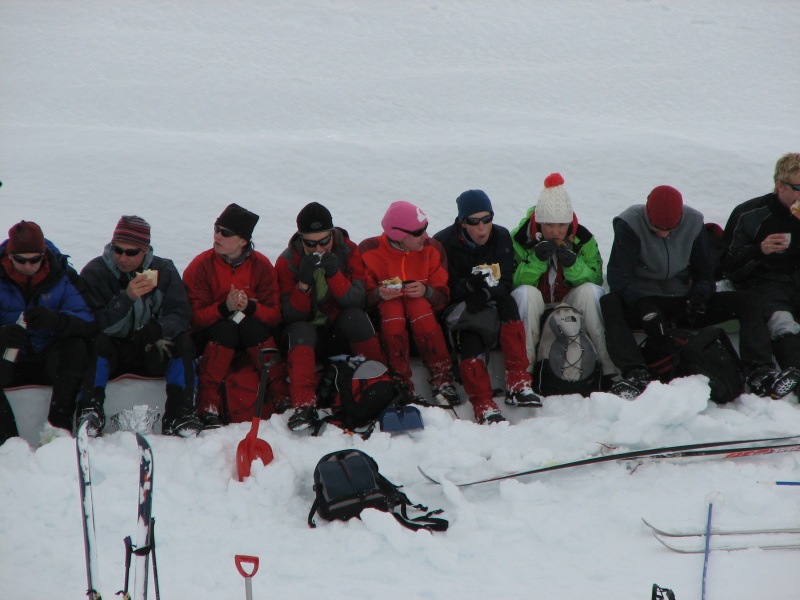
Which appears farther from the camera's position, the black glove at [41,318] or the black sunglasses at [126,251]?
the black sunglasses at [126,251]

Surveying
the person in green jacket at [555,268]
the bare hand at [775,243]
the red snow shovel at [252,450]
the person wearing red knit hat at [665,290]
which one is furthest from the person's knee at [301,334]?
the bare hand at [775,243]

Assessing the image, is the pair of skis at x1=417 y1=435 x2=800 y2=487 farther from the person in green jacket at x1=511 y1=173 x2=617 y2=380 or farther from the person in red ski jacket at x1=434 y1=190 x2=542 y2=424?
the person in green jacket at x1=511 y1=173 x2=617 y2=380

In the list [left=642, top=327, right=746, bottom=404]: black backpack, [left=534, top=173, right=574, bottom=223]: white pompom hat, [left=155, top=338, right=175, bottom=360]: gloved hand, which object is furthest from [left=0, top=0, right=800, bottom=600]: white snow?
[left=534, top=173, right=574, bottom=223]: white pompom hat

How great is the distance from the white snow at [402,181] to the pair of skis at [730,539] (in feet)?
0.16

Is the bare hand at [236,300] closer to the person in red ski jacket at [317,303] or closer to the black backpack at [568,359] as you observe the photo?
the person in red ski jacket at [317,303]

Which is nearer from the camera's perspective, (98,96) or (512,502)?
(512,502)

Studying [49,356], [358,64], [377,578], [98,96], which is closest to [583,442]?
[377,578]

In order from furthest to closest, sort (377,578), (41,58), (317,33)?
1. (317,33)
2. (41,58)
3. (377,578)

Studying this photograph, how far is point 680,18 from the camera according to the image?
1738cm

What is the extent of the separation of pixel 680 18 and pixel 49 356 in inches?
692

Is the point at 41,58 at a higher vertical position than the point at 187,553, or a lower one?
higher

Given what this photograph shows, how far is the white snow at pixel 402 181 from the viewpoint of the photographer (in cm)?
286

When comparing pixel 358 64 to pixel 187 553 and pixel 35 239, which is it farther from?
pixel 187 553

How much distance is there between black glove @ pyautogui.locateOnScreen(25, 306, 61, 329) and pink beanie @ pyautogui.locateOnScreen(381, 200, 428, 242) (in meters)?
1.87
